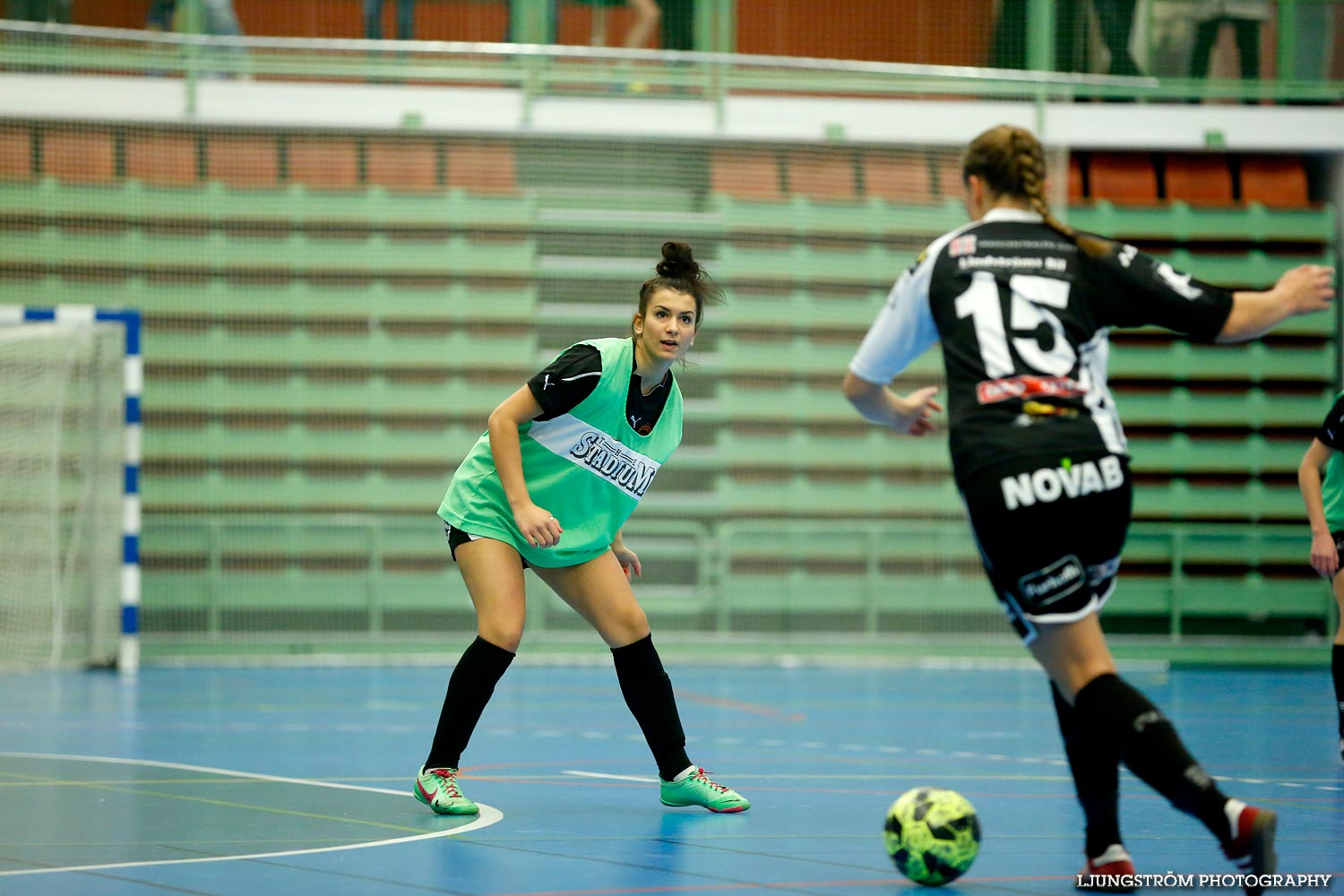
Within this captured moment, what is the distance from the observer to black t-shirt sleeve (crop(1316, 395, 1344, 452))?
667 centimetres

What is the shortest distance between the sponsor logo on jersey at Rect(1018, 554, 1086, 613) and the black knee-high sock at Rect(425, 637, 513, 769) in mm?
2260

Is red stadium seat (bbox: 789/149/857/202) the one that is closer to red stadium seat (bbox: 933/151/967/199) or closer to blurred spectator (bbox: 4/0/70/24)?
red stadium seat (bbox: 933/151/967/199)

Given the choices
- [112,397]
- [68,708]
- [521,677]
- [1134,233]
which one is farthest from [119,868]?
[1134,233]

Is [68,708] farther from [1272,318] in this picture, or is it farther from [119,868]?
[1272,318]

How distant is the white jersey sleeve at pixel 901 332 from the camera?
12.7 feet

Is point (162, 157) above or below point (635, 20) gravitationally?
below

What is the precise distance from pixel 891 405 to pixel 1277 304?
3.09 ft

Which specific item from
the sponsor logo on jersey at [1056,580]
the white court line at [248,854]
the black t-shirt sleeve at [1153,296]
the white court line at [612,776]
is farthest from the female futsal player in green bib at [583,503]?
the sponsor logo on jersey at [1056,580]

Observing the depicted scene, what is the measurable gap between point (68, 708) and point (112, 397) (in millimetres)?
3830

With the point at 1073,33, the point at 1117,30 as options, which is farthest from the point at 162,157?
the point at 1117,30

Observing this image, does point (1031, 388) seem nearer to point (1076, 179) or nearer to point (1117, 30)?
point (1117, 30)

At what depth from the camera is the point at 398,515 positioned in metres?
13.5

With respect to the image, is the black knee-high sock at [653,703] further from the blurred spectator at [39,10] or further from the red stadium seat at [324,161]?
the blurred spectator at [39,10]

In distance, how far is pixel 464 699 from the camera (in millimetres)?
5344
